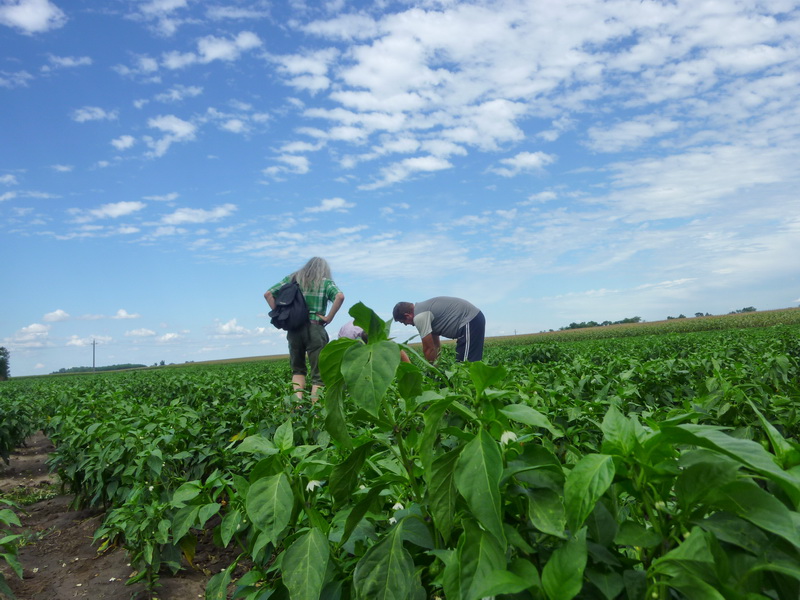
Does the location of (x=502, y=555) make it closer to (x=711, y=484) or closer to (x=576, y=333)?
(x=711, y=484)

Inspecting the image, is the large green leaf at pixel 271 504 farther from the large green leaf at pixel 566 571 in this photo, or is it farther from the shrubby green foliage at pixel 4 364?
the shrubby green foliage at pixel 4 364

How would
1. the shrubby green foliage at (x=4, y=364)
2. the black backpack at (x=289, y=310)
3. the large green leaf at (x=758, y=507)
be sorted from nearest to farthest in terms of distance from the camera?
the large green leaf at (x=758, y=507) → the black backpack at (x=289, y=310) → the shrubby green foliage at (x=4, y=364)

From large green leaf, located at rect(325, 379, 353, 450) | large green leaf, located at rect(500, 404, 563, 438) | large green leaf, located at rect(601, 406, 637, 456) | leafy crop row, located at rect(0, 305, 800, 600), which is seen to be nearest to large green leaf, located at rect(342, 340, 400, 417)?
leafy crop row, located at rect(0, 305, 800, 600)

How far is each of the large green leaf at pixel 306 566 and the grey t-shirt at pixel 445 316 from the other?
6583mm

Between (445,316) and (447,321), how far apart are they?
77 mm

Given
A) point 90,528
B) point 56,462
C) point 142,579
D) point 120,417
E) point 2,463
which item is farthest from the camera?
point 2,463

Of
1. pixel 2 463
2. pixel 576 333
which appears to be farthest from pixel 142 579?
pixel 576 333

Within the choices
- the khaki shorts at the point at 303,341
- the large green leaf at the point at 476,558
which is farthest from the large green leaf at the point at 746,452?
the khaki shorts at the point at 303,341

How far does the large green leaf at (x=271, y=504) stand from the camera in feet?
3.92

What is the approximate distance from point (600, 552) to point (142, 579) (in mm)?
3694

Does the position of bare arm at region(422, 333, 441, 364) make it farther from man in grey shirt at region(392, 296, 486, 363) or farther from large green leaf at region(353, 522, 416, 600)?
large green leaf at region(353, 522, 416, 600)

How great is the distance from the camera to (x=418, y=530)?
1111 millimetres

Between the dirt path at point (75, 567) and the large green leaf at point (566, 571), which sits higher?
the large green leaf at point (566, 571)

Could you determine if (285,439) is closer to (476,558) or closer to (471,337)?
(476,558)
